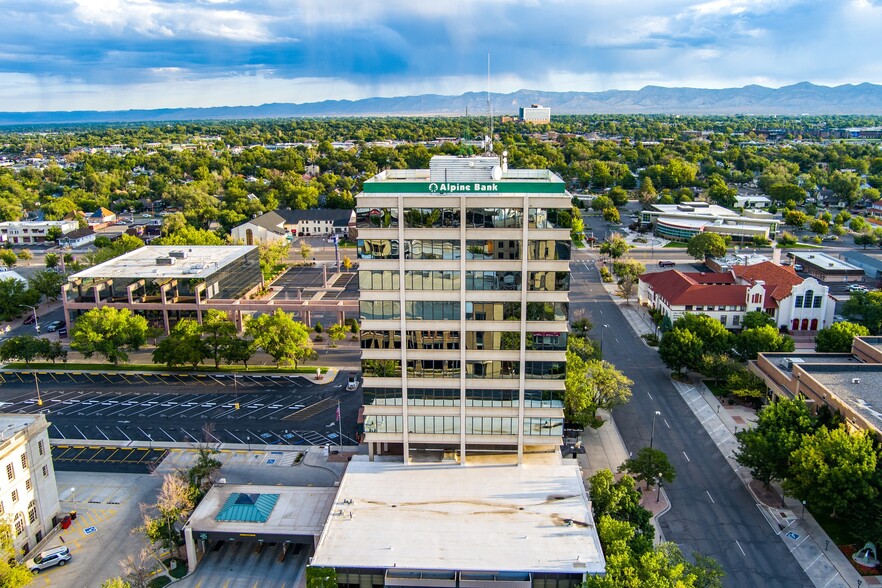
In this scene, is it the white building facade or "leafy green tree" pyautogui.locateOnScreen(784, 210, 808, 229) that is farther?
"leafy green tree" pyautogui.locateOnScreen(784, 210, 808, 229)

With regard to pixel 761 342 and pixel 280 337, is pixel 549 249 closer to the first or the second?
pixel 761 342

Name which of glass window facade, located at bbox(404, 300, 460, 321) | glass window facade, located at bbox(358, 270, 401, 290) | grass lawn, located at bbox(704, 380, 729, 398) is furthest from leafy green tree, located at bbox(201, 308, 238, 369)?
grass lawn, located at bbox(704, 380, 729, 398)

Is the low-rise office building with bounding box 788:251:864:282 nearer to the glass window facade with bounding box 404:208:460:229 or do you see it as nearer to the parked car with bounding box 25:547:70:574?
the glass window facade with bounding box 404:208:460:229

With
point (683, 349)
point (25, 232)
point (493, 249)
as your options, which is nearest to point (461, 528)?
point (493, 249)

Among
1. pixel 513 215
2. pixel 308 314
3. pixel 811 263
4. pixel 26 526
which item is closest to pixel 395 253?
pixel 513 215

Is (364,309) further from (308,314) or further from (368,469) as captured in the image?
(308,314)
